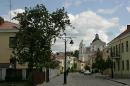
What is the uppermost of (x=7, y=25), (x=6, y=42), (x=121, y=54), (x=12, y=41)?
(x=7, y=25)

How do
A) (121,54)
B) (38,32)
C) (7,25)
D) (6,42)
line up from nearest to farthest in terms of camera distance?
(38,32), (6,42), (7,25), (121,54)

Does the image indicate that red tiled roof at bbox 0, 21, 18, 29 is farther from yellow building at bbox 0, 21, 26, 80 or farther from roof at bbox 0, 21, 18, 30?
yellow building at bbox 0, 21, 26, 80

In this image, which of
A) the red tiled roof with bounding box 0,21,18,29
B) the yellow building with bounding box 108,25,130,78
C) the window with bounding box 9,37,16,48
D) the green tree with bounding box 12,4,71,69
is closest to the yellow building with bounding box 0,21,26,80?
the window with bounding box 9,37,16,48

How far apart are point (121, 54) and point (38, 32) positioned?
41.3 metres

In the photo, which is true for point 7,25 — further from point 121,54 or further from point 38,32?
point 121,54

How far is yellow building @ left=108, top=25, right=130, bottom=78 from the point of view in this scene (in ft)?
231

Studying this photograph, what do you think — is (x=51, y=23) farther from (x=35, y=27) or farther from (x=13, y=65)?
(x=13, y=65)

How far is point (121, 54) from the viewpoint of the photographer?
75.9 meters

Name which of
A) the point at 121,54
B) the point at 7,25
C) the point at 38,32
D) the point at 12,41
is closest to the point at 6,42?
the point at 12,41

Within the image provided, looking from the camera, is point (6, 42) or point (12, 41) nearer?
point (6, 42)

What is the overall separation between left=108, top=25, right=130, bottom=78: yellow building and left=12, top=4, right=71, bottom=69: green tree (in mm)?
33077

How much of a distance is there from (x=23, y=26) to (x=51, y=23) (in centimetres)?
284

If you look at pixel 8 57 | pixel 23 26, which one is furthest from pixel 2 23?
pixel 23 26

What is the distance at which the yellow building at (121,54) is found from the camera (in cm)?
7036
